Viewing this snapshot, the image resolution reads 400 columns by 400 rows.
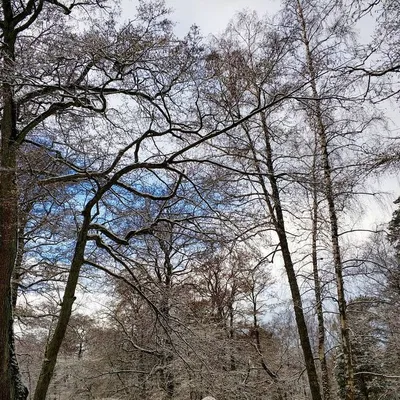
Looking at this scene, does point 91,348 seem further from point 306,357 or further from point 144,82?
point 144,82

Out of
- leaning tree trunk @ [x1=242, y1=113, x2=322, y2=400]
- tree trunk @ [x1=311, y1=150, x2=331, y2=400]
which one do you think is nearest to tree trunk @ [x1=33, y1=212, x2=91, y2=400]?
leaning tree trunk @ [x1=242, y1=113, x2=322, y2=400]

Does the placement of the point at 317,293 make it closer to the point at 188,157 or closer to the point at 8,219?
the point at 188,157

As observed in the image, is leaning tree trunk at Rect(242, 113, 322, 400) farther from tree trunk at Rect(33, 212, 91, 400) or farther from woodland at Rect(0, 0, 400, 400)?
tree trunk at Rect(33, 212, 91, 400)

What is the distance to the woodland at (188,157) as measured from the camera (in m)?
4.43

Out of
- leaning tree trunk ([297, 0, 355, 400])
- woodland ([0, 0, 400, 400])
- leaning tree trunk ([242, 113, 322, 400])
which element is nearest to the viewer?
woodland ([0, 0, 400, 400])

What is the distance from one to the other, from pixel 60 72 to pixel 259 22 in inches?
183

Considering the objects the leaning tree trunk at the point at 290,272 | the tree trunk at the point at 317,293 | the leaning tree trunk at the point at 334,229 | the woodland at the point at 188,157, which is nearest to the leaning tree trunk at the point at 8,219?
the woodland at the point at 188,157

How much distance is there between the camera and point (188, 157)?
19.6 ft

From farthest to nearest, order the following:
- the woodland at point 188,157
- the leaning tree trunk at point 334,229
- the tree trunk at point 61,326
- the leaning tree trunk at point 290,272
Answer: the leaning tree trunk at point 290,272, the leaning tree trunk at point 334,229, the tree trunk at point 61,326, the woodland at point 188,157

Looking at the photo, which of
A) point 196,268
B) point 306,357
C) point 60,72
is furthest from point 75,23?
point 306,357

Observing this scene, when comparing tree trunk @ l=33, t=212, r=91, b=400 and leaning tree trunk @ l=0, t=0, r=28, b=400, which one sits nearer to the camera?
leaning tree trunk @ l=0, t=0, r=28, b=400

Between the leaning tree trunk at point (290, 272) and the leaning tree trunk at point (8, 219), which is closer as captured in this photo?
the leaning tree trunk at point (8, 219)

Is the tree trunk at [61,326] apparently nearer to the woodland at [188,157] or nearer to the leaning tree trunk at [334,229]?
the woodland at [188,157]

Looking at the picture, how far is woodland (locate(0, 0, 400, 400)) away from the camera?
4.43m
